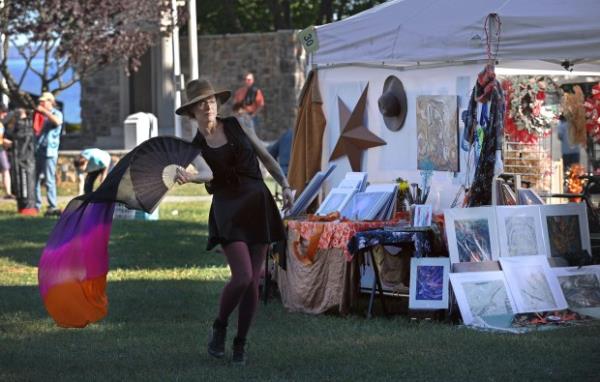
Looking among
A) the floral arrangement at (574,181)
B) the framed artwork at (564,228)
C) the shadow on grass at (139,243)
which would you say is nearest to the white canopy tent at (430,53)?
the framed artwork at (564,228)

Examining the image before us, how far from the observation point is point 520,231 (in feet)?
32.3

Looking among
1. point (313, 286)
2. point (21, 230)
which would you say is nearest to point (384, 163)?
point (313, 286)

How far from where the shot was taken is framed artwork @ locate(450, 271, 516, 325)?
9.34 meters

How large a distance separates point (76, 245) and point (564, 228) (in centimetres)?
398

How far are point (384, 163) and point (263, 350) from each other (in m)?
3.28

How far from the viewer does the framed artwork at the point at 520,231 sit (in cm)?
972

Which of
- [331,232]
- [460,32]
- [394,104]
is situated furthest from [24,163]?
[460,32]

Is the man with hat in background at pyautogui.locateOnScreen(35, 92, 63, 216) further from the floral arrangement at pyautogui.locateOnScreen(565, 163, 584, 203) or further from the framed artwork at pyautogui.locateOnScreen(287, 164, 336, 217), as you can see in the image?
the framed artwork at pyautogui.locateOnScreen(287, 164, 336, 217)

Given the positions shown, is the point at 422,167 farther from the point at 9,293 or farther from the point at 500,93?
the point at 9,293

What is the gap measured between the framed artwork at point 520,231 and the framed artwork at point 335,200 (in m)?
1.49

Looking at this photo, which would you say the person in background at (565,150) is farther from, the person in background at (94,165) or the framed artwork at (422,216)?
the framed artwork at (422,216)

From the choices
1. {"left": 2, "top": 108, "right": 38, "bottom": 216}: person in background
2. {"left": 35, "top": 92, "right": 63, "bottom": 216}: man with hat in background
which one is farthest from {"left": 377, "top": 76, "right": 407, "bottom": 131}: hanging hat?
{"left": 2, "top": 108, "right": 38, "bottom": 216}: person in background

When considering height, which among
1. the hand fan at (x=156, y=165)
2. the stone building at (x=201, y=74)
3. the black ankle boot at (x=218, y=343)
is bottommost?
the black ankle boot at (x=218, y=343)

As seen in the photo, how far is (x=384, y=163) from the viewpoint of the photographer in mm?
11352
